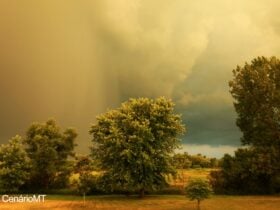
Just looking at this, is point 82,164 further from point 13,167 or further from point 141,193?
point 141,193

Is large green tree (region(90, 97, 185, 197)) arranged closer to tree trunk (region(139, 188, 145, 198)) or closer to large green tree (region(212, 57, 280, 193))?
tree trunk (region(139, 188, 145, 198))

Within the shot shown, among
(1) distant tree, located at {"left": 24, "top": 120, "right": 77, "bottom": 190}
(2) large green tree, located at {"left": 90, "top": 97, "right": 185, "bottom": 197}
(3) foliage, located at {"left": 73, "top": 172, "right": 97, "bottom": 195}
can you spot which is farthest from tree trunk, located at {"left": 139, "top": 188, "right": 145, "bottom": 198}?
(1) distant tree, located at {"left": 24, "top": 120, "right": 77, "bottom": 190}

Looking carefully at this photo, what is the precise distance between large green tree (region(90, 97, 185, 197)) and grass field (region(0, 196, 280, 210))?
3.26 m

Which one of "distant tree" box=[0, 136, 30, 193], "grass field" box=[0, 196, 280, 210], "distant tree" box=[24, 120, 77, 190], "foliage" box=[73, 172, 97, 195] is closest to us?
"grass field" box=[0, 196, 280, 210]

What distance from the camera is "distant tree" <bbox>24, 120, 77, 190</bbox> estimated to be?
8850 centimetres

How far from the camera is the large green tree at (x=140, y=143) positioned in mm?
66750

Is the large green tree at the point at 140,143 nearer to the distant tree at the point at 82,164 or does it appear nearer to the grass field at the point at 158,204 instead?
the grass field at the point at 158,204

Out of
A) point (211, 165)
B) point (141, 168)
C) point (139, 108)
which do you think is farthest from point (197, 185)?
point (211, 165)

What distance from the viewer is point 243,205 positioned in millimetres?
59656

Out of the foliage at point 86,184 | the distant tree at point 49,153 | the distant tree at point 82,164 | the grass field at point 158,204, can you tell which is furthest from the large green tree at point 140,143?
the distant tree at point 49,153

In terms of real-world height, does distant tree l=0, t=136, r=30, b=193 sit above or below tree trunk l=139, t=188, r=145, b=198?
above

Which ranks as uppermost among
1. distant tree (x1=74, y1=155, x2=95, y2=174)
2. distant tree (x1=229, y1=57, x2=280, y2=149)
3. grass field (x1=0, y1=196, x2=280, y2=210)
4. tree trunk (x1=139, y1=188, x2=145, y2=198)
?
distant tree (x1=229, y1=57, x2=280, y2=149)

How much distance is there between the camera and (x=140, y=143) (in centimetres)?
6688

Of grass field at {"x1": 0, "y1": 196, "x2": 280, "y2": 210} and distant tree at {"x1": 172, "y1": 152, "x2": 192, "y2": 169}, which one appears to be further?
distant tree at {"x1": 172, "y1": 152, "x2": 192, "y2": 169}
